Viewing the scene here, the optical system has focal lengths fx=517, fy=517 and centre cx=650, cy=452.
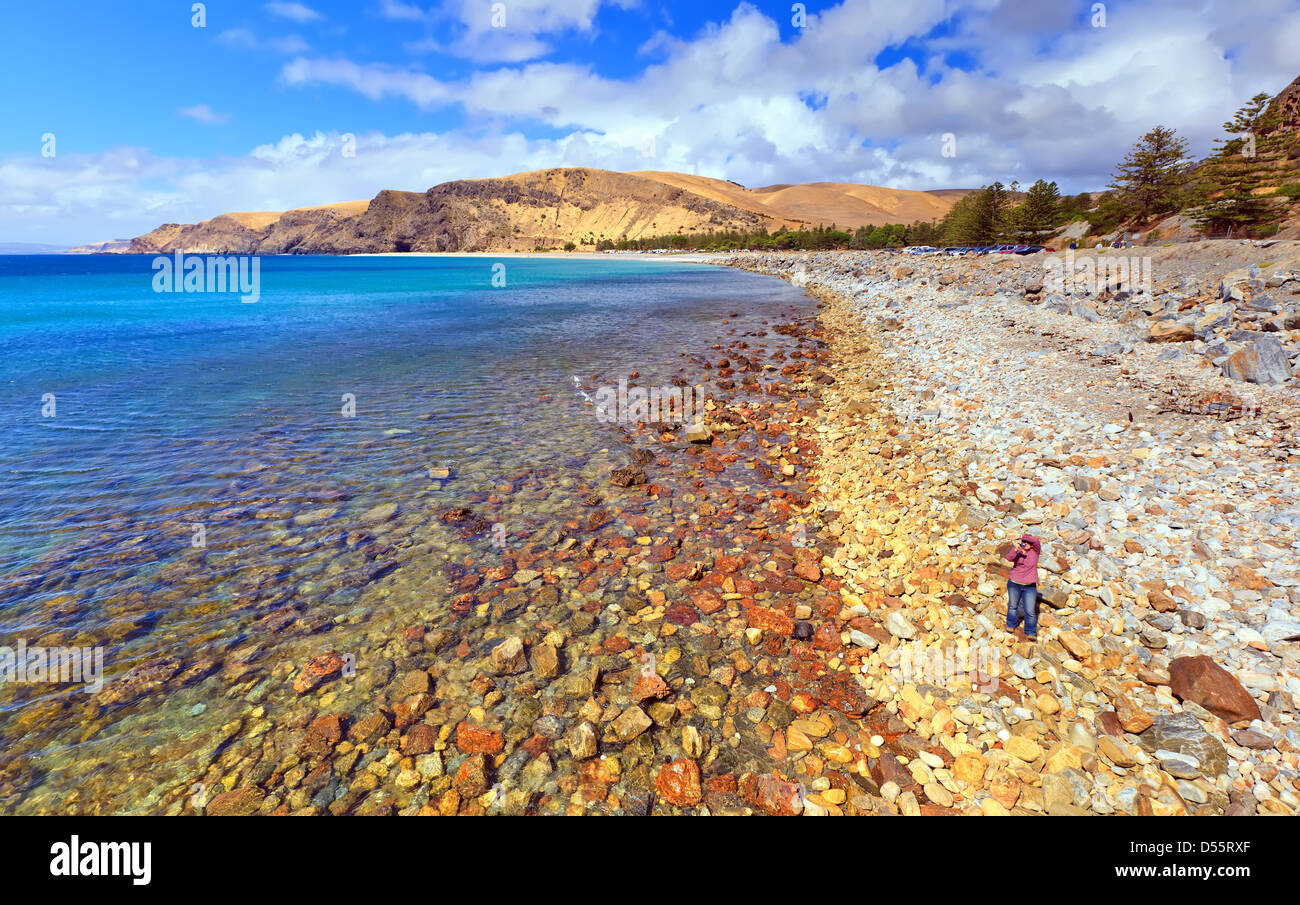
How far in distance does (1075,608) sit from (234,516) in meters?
15.7

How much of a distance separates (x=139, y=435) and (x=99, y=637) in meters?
12.5

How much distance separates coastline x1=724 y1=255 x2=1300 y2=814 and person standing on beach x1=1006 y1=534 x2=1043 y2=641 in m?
0.23

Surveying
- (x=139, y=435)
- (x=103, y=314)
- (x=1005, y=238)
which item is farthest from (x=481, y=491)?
(x=1005, y=238)

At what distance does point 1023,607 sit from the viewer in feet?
22.8

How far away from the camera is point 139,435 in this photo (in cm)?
1683

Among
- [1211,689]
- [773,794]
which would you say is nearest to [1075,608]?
[1211,689]

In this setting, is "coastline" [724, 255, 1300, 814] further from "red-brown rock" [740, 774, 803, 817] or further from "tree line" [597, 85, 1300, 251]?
"tree line" [597, 85, 1300, 251]

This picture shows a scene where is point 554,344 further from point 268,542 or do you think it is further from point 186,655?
point 186,655

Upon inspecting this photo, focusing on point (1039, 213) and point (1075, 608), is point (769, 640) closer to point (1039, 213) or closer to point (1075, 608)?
point (1075, 608)

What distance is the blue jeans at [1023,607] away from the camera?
6871 mm

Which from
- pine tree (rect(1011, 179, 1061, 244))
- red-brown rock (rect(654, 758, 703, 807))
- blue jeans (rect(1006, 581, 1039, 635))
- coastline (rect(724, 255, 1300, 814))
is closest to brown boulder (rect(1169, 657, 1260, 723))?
coastline (rect(724, 255, 1300, 814))

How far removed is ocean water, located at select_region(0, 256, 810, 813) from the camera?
6.55 metres

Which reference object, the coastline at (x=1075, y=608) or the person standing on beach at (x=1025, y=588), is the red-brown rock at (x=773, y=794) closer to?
the coastline at (x=1075, y=608)

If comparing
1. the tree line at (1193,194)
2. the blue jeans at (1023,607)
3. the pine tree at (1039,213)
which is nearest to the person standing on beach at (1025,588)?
the blue jeans at (1023,607)
